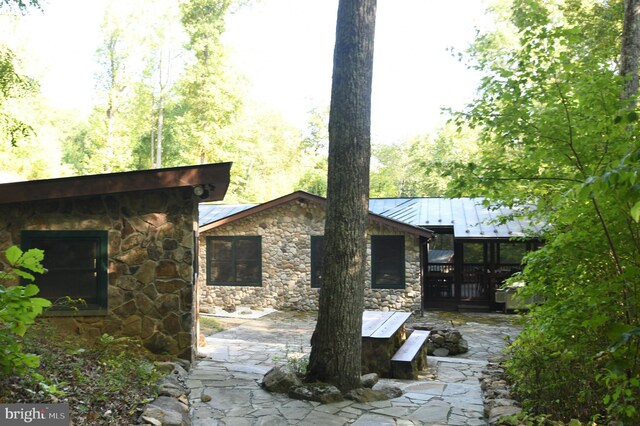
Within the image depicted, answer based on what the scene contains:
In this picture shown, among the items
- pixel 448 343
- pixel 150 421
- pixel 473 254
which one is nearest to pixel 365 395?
pixel 150 421

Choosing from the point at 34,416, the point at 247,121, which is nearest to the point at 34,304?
the point at 34,416

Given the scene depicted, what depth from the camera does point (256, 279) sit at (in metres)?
16.5

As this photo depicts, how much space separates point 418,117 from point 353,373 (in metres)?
35.6

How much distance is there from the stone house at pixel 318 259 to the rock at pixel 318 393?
9668mm

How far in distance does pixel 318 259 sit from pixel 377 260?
177cm

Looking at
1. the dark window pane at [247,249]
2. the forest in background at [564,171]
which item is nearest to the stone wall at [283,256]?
the dark window pane at [247,249]

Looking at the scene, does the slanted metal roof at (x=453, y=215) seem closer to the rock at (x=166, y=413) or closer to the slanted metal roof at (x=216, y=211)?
the slanted metal roof at (x=216, y=211)

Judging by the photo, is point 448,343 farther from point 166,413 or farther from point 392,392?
point 166,413

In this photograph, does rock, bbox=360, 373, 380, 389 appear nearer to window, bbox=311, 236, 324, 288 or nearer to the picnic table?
the picnic table

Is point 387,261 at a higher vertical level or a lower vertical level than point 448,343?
higher

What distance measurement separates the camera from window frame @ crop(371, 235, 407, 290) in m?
15.4

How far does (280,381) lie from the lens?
6.13 m

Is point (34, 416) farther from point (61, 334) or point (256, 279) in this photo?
point (256, 279)

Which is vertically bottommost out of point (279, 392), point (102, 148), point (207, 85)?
point (279, 392)
